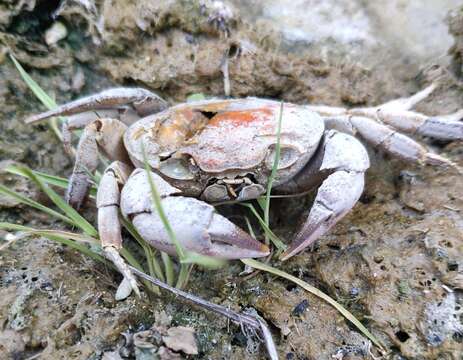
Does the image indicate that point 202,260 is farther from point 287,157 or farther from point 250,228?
point 287,157

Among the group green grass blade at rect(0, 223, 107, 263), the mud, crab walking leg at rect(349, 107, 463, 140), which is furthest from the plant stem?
crab walking leg at rect(349, 107, 463, 140)

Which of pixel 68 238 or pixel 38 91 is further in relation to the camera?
pixel 38 91

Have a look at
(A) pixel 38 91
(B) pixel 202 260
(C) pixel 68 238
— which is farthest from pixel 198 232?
(A) pixel 38 91

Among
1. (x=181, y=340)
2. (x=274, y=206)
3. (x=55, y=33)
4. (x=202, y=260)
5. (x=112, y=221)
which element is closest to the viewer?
(x=202, y=260)

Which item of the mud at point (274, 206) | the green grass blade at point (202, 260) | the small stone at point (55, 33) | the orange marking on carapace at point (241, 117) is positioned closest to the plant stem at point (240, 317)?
the mud at point (274, 206)

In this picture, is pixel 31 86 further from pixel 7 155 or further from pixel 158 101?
pixel 158 101

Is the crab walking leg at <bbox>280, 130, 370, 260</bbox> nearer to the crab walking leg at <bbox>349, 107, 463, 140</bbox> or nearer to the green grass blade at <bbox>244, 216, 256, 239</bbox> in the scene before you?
the green grass blade at <bbox>244, 216, 256, 239</bbox>

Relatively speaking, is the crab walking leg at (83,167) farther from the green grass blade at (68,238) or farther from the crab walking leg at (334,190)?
the crab walking leg at (334,190)
